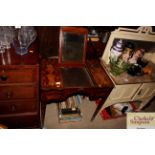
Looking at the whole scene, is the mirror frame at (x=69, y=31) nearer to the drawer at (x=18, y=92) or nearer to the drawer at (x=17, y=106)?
the drawer at (x=18, y=92)

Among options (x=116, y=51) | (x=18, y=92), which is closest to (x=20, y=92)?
(x=18, y=92)

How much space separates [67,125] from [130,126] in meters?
1.19

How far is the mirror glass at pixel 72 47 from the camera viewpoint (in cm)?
176

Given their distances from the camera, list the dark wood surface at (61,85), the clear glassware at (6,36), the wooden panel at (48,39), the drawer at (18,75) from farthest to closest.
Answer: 1. the wooden panel at (48,39)
2. the dark wood surface at (61,85)
3. the clear glassware at (6,36)
4. the drawer at (18,75)

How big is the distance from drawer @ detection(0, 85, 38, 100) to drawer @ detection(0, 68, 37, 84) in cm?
9

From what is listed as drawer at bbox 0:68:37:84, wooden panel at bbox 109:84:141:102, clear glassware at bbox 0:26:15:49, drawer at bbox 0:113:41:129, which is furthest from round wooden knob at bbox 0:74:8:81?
wooden panel at bbox 109:84:141:102

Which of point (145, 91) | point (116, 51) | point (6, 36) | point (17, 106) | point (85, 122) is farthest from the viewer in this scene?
point (85, 122)

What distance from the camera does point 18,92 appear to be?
1657mm

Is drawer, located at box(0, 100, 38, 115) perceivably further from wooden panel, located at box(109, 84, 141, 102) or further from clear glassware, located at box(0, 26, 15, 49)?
wooden panel, located at box(109, 84, 141, 102)

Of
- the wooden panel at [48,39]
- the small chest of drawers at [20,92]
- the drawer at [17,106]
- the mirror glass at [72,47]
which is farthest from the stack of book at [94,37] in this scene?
the drawer at [17,106]

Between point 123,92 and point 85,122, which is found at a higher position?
point 123,92

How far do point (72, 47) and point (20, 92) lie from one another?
2.53ft

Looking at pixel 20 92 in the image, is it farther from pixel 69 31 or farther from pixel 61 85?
pixel 69 31
